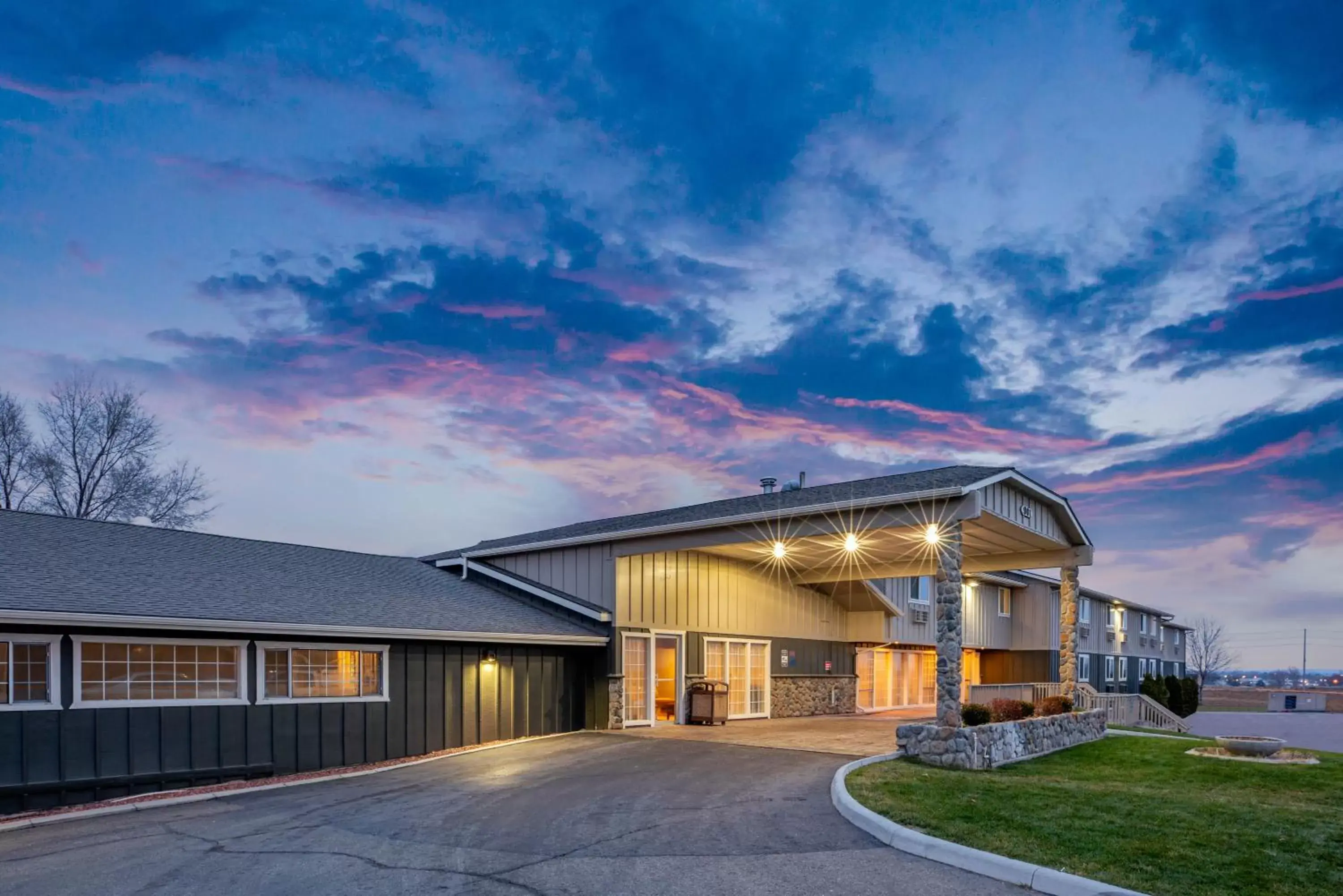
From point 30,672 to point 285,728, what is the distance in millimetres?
3540

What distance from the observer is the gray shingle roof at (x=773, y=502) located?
14.1 meters

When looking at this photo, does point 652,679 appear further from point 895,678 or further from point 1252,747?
point 895,678

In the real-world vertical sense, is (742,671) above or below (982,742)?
below

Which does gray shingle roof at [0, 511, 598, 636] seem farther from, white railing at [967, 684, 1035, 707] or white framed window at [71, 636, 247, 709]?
white railing at [967, 684, 1035, 707]

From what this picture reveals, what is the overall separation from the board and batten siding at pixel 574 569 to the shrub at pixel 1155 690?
23.2 metres

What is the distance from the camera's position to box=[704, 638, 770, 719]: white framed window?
69.3 feet

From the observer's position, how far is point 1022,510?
1571 centimetres

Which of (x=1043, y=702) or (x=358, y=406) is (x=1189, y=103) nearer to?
(x=1043, y=702)

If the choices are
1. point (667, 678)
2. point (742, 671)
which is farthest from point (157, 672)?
point (742, 671)

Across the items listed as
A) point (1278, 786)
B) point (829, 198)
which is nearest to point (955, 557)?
point (1278, 786)

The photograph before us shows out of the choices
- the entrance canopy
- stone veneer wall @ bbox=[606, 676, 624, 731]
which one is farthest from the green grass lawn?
stone veneer wall @ bbox=[606, 676, 624, 731]

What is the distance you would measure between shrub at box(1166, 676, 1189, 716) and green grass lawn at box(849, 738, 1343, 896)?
72.2 ft

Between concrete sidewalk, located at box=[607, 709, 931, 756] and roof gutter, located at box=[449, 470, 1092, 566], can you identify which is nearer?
roof gutter, located at box=[449, 470, 1092, 566]

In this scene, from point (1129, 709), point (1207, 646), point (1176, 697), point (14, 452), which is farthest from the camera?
point (1207, 646)
